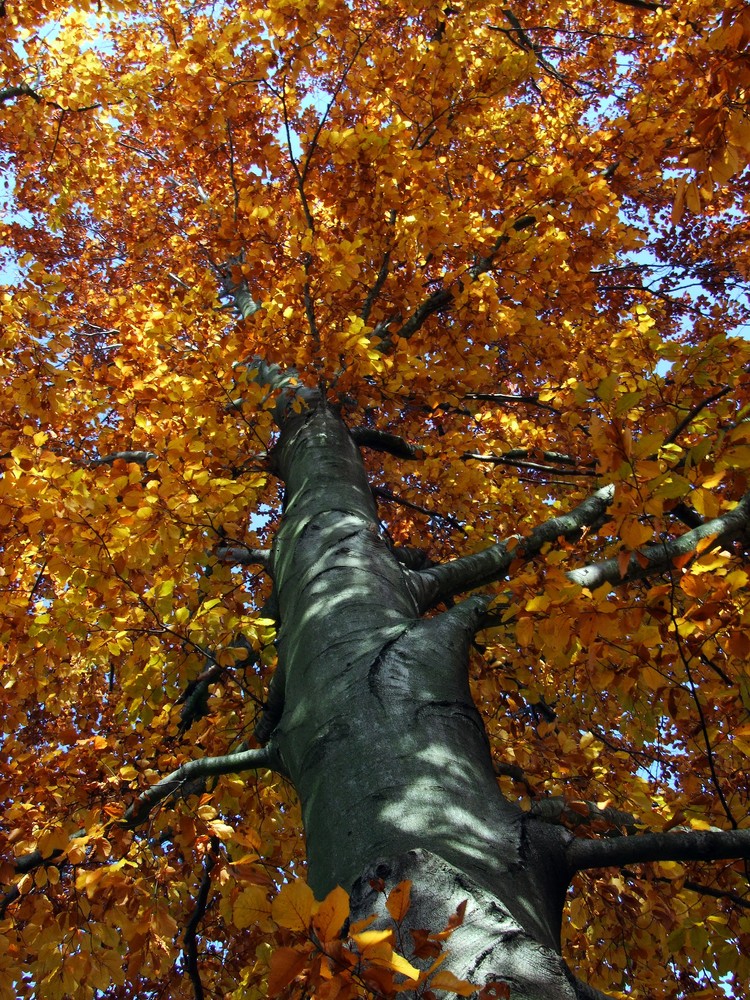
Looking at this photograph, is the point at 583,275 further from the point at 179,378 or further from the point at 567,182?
the point at 179,378

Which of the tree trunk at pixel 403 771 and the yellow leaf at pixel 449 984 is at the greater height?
the tree trunk at pixel 403 771

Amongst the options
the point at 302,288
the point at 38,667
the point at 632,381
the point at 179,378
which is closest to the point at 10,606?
the point at 38,667

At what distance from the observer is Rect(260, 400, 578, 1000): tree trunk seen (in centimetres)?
115

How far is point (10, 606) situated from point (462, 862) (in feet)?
6.81

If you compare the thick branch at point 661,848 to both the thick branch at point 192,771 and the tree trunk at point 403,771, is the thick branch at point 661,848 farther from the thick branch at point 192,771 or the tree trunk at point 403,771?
the thick branch at point 192,771

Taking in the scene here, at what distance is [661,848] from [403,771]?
0.55 m

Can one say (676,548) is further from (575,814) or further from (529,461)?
(529,461)

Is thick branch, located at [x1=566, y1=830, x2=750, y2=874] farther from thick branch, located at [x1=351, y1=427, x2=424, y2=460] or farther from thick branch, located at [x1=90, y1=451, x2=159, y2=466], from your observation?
thick branch, located at [x1=90, y1=451, x2=159, y2=466]

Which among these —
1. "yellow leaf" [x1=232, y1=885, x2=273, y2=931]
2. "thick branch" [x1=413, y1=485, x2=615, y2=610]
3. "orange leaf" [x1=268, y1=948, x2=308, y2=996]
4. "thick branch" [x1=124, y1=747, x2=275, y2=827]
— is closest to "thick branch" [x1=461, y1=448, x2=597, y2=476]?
"thick branch" [x1=413, y1=485, x2=615, y2=610]

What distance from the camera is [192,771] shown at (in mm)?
2113

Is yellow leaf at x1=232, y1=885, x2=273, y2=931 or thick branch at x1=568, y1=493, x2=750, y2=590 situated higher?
thick branch at x1=568, y1=493, x2=750, y2=590

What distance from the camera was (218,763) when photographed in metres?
2.13

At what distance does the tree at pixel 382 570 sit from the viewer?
1.42 meters

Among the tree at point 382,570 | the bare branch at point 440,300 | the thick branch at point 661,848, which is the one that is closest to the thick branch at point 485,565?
the tree at point 382,570
